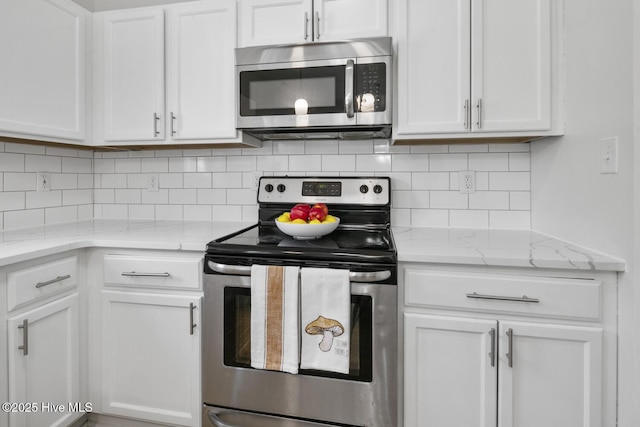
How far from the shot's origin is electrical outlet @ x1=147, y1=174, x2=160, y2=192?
89.4 inches

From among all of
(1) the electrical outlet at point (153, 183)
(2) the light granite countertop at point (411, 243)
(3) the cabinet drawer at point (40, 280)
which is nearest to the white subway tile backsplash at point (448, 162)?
(2) the light granite countertop at point (411, 243)

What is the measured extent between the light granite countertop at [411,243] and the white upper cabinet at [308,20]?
3.32 ft

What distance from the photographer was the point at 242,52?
5.60 feet

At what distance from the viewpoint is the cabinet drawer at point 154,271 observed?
149 cm

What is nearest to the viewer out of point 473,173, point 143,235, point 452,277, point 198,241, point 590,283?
point 590,283

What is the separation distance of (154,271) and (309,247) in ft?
2.33

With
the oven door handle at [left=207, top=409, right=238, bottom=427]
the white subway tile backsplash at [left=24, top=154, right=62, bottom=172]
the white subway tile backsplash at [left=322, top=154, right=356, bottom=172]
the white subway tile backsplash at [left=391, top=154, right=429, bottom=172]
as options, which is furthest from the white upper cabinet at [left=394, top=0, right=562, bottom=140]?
the white subway tile backsplash at [left=24, top=154, right=62, bottom=172]

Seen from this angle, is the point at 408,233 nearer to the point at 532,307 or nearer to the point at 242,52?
the point at 532,307

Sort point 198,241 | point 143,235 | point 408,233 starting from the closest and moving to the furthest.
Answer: point 198,241 → point 143,235 → point 408,233

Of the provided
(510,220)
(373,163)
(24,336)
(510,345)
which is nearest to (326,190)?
(373,163)

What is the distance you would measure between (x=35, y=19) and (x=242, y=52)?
39.4 inches

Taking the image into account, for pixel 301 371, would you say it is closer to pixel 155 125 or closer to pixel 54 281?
pixel 54 281

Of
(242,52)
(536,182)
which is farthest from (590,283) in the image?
(242,52)

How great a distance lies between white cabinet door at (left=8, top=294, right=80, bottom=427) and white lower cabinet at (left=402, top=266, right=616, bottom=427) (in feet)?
4.70
